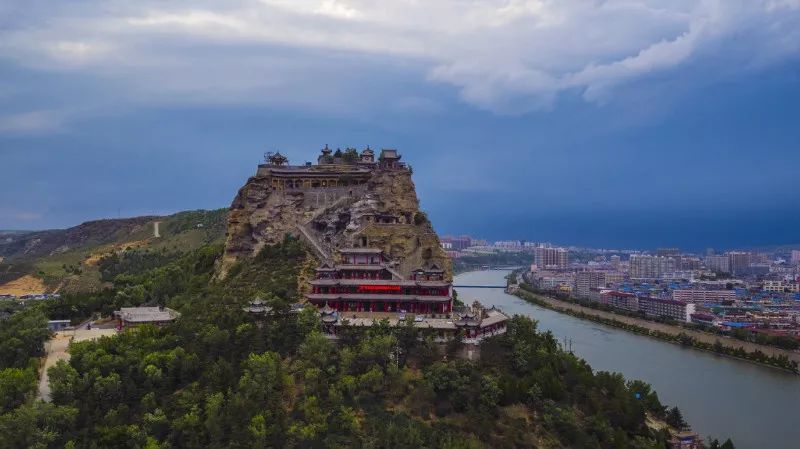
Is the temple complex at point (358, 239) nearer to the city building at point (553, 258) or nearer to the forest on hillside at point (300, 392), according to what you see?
the forest on hillside at point (300, 392)

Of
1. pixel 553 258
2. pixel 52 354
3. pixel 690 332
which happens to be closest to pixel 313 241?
pixel 52 354

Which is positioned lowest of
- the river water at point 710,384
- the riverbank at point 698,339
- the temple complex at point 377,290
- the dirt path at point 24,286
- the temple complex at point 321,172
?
the river water at point 710,384

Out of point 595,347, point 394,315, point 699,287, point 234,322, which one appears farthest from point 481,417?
point 699,287

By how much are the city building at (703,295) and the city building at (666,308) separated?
3640 mm

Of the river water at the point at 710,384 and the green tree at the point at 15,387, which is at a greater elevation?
the green tree at the point at 15,387

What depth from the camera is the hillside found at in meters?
38.4

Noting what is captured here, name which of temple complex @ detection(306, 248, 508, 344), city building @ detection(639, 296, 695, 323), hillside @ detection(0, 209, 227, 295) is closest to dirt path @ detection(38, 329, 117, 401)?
temple complex @ detection(306, 248, 508, 344)

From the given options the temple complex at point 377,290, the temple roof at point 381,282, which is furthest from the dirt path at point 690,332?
the temple roof at point 381,282

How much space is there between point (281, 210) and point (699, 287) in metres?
37.6

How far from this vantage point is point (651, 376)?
26703mm

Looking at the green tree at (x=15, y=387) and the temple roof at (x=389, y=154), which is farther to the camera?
the temple roof at (x=389, y=154)

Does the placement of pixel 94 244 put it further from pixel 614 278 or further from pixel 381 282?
pixel 614 278

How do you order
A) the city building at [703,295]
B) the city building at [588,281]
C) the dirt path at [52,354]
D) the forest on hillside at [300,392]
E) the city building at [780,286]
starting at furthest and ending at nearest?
the city building at [588,281] → the city building at [780,286] → the city building at [703,295] → the dirt path at [52,354] → the forest on hillside at [300,392]

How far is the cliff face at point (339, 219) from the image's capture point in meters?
22.6
